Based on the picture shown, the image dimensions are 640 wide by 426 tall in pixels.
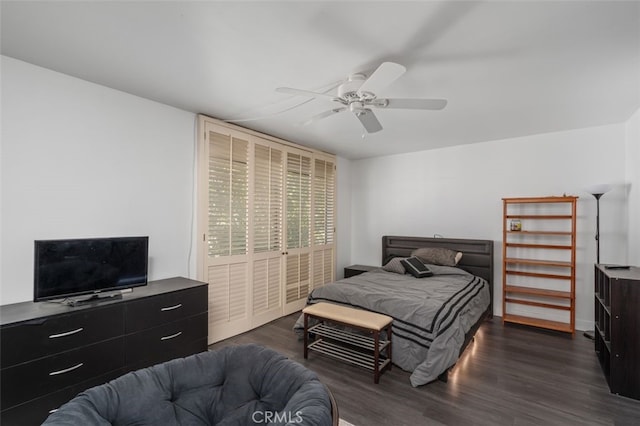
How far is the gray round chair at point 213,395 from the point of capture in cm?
120

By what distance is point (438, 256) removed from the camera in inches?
173

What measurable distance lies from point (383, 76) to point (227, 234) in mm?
2489

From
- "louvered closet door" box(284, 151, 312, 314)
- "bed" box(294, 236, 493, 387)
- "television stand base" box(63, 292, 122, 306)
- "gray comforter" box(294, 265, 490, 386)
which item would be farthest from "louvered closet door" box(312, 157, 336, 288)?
"television stand base" box(63, 292, 122, 306)

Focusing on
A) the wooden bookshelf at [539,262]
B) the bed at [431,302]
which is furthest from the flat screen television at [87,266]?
the wooden bookshelf at [539,262]

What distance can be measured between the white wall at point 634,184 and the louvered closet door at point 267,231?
13.3ft

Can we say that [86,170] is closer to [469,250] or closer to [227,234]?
[227,234]

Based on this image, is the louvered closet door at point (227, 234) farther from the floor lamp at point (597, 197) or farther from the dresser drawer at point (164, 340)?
the floor lamp at point (597, 197)

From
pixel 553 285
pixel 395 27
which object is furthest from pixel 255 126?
pixel 553 285

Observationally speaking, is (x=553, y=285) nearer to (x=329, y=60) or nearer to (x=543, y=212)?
(x=543, y=212)

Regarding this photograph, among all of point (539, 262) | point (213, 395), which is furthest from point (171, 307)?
point (539, 262)

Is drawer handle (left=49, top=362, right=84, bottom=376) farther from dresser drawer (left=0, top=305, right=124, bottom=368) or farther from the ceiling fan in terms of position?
the ceiling fan

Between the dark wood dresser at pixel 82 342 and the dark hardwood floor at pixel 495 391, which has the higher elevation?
the dark wood dresser at pixel 82 342

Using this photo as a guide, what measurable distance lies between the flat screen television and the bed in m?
1.84

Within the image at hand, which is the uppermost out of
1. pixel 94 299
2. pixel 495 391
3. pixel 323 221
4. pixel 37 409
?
pixel 323 221
